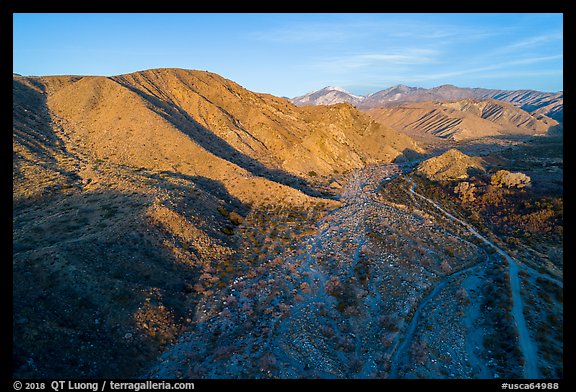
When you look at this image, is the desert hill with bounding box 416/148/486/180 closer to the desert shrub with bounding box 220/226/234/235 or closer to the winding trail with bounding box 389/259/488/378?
the winding trail with bounding box 389/259/488/378

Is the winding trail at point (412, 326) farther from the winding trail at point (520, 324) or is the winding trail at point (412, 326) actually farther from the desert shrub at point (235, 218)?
the desert shrub at point (235, 218)

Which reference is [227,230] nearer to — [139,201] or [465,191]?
[139,201]

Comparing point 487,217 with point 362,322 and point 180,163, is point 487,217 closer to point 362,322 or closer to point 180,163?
point 362,322

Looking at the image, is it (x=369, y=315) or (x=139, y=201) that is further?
(x=139, y=201)

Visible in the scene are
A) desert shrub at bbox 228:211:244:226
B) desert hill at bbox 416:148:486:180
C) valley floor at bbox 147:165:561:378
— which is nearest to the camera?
valley floor at bbox 147:165:561:378

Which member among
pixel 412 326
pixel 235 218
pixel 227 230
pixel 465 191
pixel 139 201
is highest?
pixel 139 201

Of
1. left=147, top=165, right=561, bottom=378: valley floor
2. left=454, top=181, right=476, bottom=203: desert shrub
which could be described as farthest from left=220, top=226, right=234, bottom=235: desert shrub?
left=454, top=181, right=476, bottom=203: desert shrub

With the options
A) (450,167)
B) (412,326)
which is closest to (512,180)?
(450,167)

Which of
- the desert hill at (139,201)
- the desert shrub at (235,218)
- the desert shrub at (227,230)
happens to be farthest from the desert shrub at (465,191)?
the desert shrub at (227,230)
